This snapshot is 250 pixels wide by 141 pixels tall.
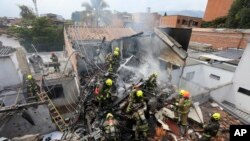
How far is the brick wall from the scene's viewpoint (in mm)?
19909

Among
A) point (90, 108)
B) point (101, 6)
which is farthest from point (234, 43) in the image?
point (101, 6)

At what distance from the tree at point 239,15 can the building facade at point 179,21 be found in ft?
29.9

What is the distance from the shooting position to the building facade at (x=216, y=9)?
2790cm

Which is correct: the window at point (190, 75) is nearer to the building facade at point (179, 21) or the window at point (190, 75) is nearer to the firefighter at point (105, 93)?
the firefighter at point (105, 93)

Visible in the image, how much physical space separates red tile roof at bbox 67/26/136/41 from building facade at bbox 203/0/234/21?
878 inches

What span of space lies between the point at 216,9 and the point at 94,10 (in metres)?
22.9

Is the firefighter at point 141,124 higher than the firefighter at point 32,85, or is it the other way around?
the firefighter at point 141,124

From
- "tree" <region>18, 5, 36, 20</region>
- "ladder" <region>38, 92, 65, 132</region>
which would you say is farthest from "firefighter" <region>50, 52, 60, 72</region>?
"tree" <region>18, 5, 36, 20</region>

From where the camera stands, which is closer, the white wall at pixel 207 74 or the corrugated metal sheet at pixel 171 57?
the corrugated metal sheet at pixel 171 57

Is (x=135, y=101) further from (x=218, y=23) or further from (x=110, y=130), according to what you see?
(x=218, y=23)

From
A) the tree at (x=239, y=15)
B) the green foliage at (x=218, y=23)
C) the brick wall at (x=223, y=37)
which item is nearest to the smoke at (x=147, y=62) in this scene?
the brick wall at (x=223, y=37)

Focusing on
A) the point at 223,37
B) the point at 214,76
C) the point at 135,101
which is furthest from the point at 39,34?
the point at 223,37

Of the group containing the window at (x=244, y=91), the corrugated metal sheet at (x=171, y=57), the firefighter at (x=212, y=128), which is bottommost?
the window at (x=244, y=91)

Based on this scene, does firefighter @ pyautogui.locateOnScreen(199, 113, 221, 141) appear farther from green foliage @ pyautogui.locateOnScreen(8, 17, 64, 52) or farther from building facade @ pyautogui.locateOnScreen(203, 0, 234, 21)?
building facade @ pyautogui.locateOnScreen(203, 0, 234, 21)
